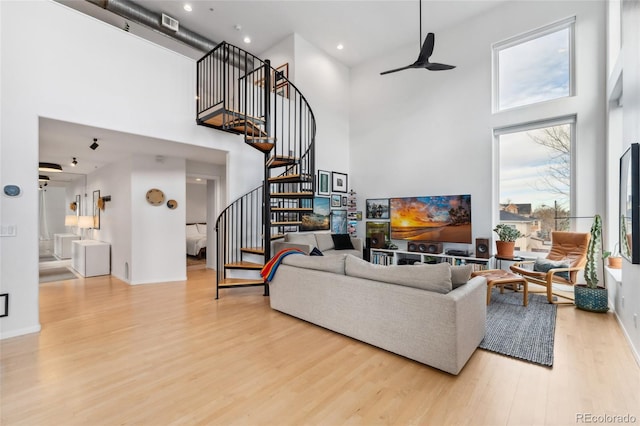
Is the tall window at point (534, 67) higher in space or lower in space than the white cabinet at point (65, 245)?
higher

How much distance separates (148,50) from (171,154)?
183 cm

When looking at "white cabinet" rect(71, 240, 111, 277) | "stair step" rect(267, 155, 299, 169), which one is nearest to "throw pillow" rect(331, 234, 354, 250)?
"stair step" rect(267, 155, 299, 169)

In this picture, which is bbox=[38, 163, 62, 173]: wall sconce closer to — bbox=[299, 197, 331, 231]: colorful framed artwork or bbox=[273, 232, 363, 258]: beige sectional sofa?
bbox=[273, 232, 363, 258]: beige sectional sofa

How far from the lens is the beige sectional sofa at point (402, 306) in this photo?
2.23 meters

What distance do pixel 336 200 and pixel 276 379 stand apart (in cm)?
510

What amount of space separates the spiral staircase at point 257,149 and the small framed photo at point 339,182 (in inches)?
35.4

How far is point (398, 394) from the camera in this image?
1986mm

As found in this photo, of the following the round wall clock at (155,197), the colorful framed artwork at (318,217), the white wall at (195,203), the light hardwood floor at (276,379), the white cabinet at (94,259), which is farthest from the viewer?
the white wall at (195,203)

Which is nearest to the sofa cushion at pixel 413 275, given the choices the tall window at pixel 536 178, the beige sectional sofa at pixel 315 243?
the beige sectional sofa at pixel 315 243

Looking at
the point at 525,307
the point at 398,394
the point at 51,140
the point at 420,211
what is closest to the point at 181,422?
the point at 398,394

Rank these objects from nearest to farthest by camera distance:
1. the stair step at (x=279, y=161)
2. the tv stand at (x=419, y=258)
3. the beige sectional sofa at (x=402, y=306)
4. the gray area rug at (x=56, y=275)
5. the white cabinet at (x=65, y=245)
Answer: the beige sectional sofa at (x=402, y=306) < the stair step at (x=279, y=161) < the tv stand at (x=419, y=258) < the gray area rug at (x=56, y=275) < the white cabinet at (x=65, y=245)

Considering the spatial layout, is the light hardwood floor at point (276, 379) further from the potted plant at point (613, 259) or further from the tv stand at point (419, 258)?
the tv stand at point (419, 258)

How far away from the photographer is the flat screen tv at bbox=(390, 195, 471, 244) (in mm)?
5516

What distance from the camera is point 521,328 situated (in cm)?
311
